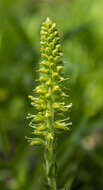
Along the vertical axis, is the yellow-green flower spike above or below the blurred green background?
above

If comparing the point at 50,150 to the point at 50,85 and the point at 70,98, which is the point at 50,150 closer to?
the point at 50,85

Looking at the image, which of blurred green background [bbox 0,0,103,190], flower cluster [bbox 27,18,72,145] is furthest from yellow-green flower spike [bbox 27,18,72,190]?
blurred green background [bbox 0,0,103,190]

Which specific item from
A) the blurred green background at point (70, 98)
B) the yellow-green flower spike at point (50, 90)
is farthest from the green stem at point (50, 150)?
the blurred green background at point (70, 98)

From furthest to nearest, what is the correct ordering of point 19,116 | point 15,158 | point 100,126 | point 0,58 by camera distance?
point 0,58, point 19,116, point 100,126, point 15,158

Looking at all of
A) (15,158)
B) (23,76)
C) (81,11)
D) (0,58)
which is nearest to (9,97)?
(23,76)

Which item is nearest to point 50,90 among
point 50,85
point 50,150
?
point 50,85

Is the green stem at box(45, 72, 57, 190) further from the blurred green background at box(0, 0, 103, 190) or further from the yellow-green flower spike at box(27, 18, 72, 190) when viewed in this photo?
the blurred green background at box(0, 0, 103, 190)

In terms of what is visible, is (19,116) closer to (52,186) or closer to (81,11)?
(52,186)

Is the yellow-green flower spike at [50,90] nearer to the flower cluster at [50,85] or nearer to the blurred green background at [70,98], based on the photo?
the flower cluster at [50,85]
